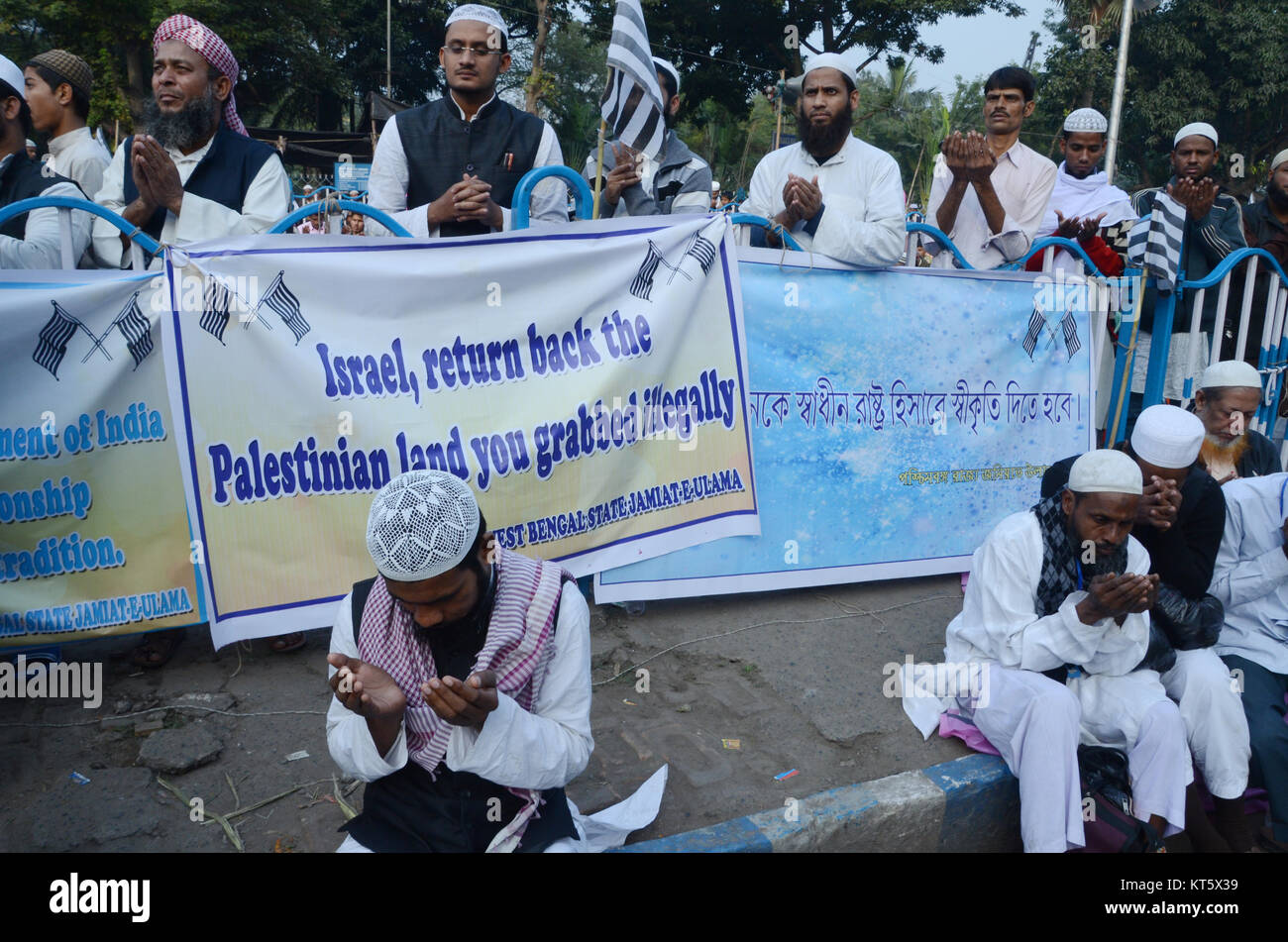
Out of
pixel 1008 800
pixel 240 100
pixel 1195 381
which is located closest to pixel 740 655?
pixel 1008 800

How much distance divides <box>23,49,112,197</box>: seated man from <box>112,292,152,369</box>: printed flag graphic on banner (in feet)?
4.72

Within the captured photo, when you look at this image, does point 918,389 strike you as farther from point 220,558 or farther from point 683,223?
point 220,558

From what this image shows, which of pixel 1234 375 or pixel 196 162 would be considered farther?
pixel 1234 375

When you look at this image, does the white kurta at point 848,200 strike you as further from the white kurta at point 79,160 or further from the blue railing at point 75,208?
the white kurta at point 79,160

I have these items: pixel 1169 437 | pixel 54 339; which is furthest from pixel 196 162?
pixel 1169 437

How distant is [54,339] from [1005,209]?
15.7 feet

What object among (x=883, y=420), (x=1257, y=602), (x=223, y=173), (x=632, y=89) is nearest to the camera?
(x=1257, y=602)

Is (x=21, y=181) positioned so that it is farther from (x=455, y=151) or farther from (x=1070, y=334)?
(x=1070, y=334)

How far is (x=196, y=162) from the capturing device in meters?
3.90

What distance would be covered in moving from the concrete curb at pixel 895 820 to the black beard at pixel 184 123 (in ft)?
10.9

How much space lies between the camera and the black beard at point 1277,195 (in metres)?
6.14

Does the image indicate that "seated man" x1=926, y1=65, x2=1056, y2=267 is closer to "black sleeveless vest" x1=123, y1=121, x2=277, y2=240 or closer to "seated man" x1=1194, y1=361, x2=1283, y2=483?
"seated man" x1=1194, y1=361, x2=1283, y2=483

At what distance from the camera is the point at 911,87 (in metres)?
38.3

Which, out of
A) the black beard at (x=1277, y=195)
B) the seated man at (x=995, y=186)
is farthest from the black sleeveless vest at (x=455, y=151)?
the black beard at (x=1277, y=195)
